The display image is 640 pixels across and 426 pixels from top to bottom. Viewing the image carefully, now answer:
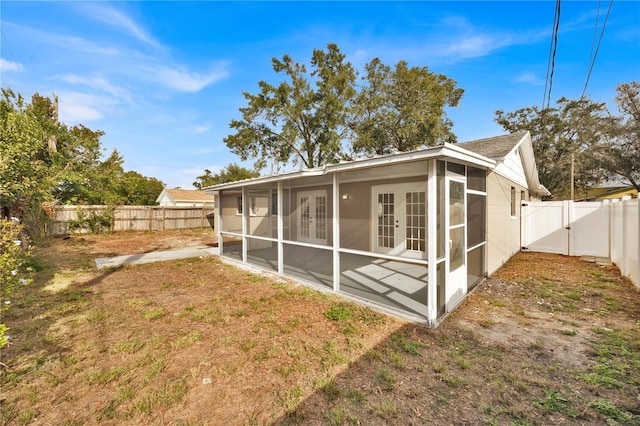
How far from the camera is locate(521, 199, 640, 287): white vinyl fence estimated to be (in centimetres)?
564

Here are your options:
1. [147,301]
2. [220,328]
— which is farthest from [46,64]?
[220,328]

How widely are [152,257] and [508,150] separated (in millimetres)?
11319

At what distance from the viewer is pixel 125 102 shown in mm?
10492

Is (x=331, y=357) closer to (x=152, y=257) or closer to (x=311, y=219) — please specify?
(x=311, y=219)

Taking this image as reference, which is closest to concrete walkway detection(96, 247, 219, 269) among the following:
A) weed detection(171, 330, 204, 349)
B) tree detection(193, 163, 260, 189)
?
weed detection(171, 330, 204, 349)

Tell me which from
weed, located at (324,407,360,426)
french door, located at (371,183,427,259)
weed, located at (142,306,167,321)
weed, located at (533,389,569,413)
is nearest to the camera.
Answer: weed, located at (324,407,360,426)

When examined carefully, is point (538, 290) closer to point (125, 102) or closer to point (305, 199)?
point (305, 199)

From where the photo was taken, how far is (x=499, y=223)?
654cm

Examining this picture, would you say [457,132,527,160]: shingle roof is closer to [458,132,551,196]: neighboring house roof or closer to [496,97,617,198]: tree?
[458,132,551,196]: neighboring house roof

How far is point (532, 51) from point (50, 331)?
13.7 metres

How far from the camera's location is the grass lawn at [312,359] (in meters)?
2.24

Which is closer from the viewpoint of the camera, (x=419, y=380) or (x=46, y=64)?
(x=419, y=380)

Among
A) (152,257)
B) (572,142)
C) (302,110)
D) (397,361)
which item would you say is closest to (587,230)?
(397,361)

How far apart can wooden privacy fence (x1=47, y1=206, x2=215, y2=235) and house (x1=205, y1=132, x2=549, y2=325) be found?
9904mm
